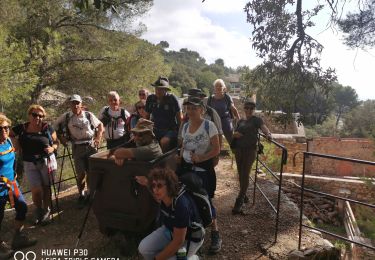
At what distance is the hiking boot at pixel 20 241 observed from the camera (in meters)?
3.68

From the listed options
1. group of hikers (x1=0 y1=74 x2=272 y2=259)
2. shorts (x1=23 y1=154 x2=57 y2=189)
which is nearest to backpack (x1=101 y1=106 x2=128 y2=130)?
group of hikers (x1=0 y1=74 x2=272 y2=259)

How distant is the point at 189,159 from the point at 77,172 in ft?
7.17

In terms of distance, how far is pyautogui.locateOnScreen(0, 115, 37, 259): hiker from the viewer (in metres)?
3.43

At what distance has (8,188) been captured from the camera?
3447mm

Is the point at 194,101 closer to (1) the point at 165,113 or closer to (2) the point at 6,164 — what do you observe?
(1) the point at 165,113

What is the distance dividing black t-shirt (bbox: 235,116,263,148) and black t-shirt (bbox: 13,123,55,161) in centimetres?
265

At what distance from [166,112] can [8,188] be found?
7.24ft

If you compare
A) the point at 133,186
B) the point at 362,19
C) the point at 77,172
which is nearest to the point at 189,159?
the point at 133,186

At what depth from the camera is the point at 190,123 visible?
349 centimetres

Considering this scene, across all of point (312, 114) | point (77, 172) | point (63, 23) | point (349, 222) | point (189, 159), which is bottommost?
point (349, 222)

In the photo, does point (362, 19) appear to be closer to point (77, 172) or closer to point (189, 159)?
point (189, 159)

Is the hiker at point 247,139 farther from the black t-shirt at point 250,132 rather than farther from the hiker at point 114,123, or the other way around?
the hiker at point 114,123

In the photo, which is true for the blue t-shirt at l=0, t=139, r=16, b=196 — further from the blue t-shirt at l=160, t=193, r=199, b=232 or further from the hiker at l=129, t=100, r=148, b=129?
the blue t-shirt at l=160, t=193, r=199, b=232

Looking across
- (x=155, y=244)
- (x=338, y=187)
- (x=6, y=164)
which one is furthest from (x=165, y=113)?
(x=338, y=187)
